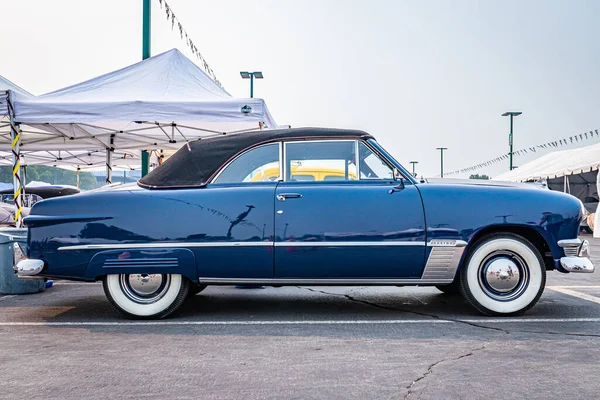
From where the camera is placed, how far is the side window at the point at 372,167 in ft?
17.0

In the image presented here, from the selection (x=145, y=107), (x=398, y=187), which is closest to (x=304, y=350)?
(x=398, y=187)

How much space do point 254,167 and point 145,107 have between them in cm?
567

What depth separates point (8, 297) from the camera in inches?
254

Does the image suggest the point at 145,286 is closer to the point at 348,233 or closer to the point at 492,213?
the point at 348,233

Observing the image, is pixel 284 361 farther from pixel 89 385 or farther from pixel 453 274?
pixel 453 274

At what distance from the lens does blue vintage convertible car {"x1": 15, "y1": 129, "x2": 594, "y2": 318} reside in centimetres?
495

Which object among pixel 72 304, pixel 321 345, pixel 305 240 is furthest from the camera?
pixel 72 304

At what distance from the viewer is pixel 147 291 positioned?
16.8ft

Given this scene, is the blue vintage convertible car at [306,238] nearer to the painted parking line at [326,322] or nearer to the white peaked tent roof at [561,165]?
the painted parking line at [326,322]

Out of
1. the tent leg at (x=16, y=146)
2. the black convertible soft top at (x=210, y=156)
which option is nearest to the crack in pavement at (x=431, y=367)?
the black convertible soft top at (x=210, y=156)

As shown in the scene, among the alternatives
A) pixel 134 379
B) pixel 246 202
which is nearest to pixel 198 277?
pixel 246 202

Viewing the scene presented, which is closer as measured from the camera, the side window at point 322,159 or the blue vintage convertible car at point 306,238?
A: the blue vintage convertible car at point 306,238

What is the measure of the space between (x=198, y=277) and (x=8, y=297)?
2.66m

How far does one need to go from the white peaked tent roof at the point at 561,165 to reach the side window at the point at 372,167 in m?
17.6
